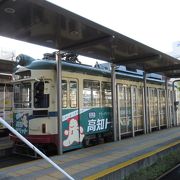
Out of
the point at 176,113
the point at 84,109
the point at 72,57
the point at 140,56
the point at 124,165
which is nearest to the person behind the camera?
the point at 124,165

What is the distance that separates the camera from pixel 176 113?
1605 centimetres

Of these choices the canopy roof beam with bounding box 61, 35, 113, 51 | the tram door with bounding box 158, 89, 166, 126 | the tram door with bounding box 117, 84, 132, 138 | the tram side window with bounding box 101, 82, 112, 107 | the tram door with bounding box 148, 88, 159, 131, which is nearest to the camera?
the canopy roof beam with bounding box 61, 35, 113, 51

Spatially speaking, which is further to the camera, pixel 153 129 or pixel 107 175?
pixel 153 129

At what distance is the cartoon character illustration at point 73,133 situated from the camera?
8.09 m

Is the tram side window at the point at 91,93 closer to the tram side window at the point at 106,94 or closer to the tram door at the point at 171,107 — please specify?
the tram side window at the point at 106,94

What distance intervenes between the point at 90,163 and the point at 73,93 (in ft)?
8.82

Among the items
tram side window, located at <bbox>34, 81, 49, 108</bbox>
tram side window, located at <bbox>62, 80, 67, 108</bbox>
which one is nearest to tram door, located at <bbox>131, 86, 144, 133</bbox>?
tram side window, located at <bbox>62, 80, 67, 108</bbox>

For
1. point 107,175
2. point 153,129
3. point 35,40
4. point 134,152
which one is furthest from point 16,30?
point 153,129

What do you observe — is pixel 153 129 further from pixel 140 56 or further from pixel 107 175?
pixel 107 175

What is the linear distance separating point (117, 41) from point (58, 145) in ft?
11.0

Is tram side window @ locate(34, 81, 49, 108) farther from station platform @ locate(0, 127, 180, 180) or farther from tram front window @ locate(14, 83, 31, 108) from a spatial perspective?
station platform @ locate(0, 127, 180, 180)

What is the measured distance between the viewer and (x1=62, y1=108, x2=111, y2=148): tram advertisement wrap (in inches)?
320

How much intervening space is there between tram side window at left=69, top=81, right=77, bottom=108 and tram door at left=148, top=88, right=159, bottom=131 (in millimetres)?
5241

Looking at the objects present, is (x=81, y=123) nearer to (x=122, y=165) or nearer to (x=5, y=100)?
(x=122, y=165)
